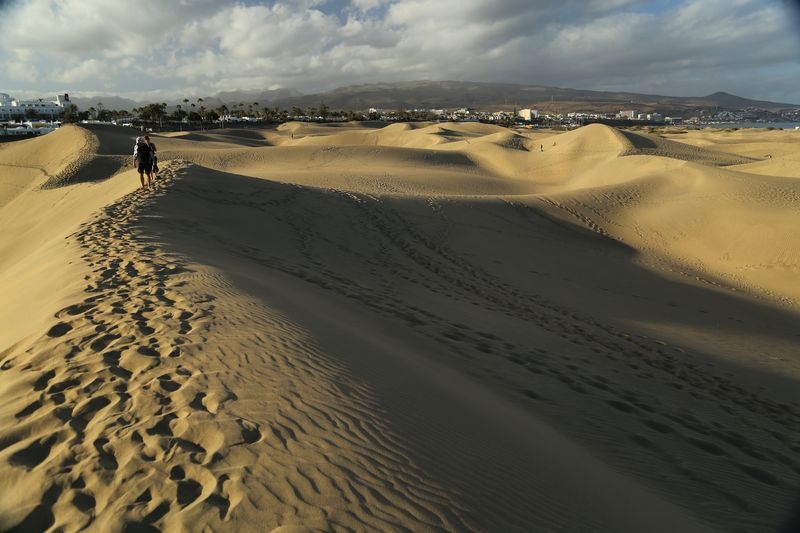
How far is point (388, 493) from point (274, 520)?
25.3 inches

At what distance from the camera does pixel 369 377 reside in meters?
4.16

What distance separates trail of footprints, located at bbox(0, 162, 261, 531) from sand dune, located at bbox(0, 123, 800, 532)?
16mm

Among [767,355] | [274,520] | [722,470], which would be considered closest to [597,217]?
[767,355]

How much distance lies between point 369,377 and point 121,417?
1.90 metres

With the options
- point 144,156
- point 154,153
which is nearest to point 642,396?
point 144,156

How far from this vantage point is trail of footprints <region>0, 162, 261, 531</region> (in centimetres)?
249

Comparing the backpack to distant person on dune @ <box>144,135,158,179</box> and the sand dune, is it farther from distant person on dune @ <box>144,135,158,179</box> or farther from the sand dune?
the sand dune

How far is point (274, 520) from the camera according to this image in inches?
93.0

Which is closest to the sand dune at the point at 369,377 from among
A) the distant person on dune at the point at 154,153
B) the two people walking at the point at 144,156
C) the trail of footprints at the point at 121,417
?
the trail of footprints at the point at 121,417

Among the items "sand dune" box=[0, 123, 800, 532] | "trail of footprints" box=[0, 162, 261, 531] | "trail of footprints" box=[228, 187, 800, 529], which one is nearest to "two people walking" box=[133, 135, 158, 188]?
"sand dune" box=[0, 123, 800, 532]

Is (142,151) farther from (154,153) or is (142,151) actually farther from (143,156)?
(154,153)

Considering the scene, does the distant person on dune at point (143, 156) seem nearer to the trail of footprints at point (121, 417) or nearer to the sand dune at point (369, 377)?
the sand dune at point (369, 377)

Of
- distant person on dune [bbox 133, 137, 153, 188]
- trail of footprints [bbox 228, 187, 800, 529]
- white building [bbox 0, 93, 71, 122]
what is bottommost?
trail of footprints [bbox 228, 187, 800, 529]

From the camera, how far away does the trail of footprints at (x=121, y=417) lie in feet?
8.16
